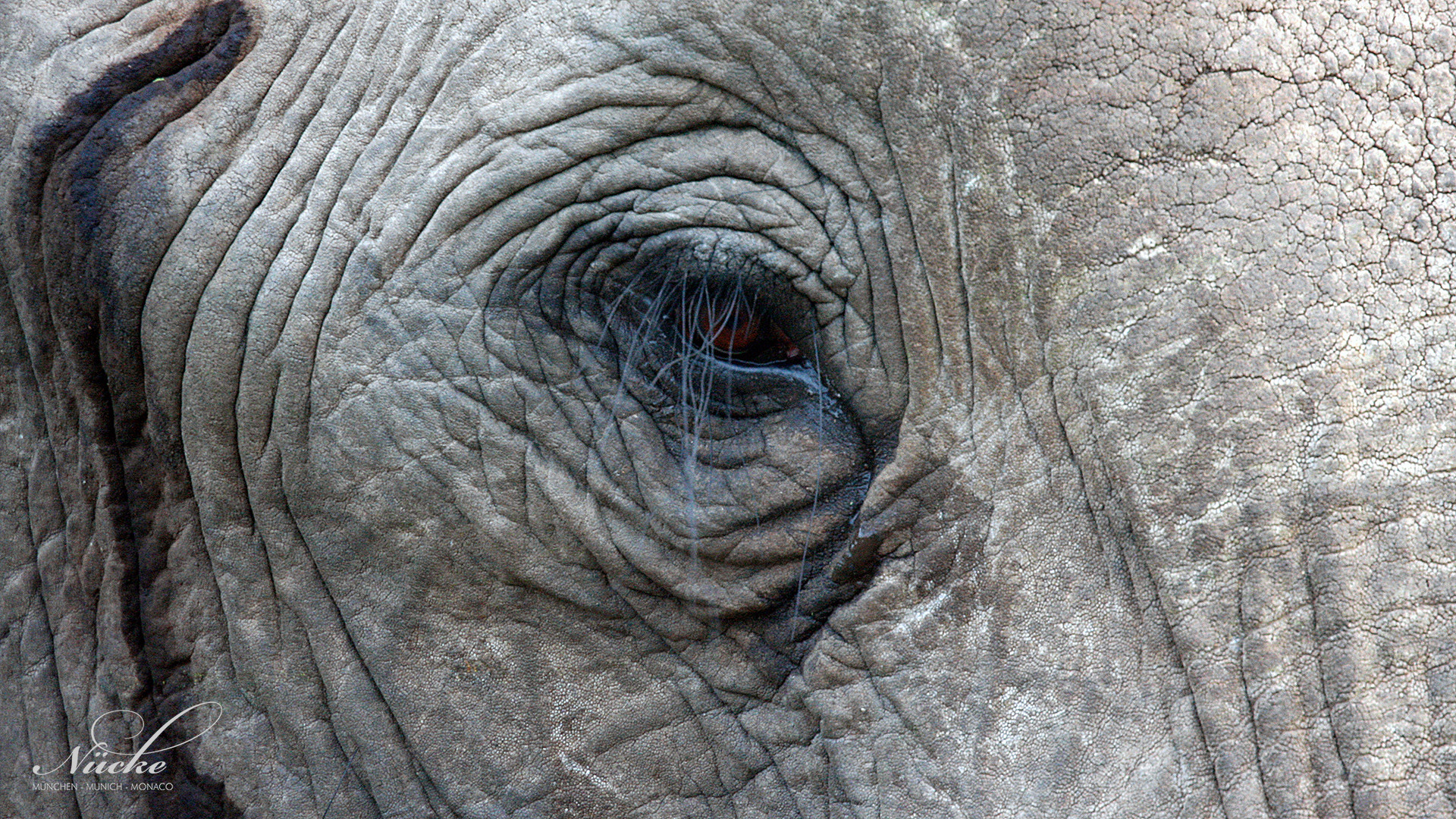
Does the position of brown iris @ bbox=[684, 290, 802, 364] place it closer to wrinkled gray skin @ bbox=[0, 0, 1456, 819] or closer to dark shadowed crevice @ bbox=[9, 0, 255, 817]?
wrinkled gray skin @ bbox=[0, 0, 1456, 819]

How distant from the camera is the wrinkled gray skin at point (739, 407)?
185 cm

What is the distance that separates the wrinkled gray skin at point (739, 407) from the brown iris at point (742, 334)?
0.03 m

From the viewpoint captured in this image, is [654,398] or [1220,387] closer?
[1220,387]

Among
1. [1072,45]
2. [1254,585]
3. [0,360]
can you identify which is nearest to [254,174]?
[0,360]

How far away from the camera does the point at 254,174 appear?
87.8 inches

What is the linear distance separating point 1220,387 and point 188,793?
2044mm

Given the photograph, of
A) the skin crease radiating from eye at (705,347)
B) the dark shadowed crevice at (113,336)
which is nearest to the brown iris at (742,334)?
the skin crease radiating from eye at (705,347)

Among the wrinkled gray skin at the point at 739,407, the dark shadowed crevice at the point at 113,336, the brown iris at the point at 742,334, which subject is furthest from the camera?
the dark shadowed crevice at the point at 113,336

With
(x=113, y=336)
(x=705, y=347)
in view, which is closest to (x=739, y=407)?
(x=705, y=347)

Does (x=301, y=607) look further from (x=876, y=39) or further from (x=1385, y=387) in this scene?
(x=1385, y=387)

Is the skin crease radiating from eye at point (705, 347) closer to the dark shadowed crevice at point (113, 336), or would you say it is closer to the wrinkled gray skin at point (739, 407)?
the wrinkled gray skin at point (739, 407)

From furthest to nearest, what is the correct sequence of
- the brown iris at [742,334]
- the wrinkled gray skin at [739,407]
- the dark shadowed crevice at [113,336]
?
the dark shadowed crevice at [113,336], the brown iris at [742,334], the wrinkled gray skin at [739,407]

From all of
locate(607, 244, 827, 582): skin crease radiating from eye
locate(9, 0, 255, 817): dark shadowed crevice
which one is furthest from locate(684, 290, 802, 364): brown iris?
locate(9, 0, 255, 817): dark shadowed crevice

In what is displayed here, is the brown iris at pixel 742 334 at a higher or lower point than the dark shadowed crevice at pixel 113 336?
higher
